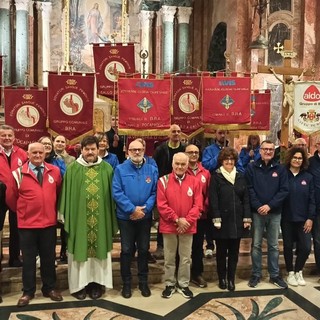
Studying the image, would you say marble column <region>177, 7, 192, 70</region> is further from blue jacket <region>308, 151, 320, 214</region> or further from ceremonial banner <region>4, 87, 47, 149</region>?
blue jacket <region>308, 151, 320, 214</region>

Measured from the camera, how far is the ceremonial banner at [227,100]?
22.1ft

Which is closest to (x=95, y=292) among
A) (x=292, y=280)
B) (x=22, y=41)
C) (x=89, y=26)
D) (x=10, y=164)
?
(x=10, y=164)

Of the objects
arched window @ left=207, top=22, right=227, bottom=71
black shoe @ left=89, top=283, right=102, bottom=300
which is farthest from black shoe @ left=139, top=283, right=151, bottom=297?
arched window @ left=207, top=22, right=227, bottom=71

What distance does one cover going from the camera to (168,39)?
14.1 metres

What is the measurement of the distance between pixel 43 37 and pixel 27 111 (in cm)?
705

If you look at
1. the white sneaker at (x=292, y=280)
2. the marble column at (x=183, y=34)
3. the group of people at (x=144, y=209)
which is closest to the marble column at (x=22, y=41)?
the marble column at (x=183, y=34)

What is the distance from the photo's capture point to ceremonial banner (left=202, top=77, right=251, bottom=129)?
673 cm

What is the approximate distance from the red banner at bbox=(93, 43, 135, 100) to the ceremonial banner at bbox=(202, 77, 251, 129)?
1.36 metres

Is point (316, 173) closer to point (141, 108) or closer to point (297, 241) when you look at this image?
point (297, 241)

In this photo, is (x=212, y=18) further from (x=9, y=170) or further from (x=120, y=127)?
(x=9, y=170)

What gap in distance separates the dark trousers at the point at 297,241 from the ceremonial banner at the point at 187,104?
2.17 metres

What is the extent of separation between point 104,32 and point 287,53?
810 centimetres

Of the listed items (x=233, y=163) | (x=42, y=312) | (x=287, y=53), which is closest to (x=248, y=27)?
(x=287, y=53)

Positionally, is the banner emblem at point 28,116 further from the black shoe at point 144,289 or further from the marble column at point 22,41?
the marble column at point 22,41
